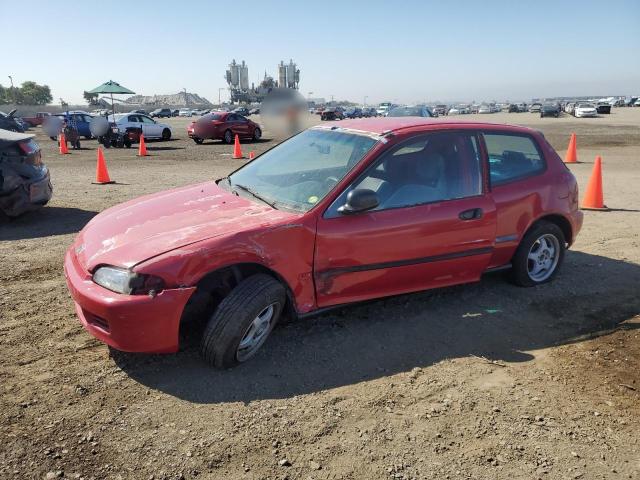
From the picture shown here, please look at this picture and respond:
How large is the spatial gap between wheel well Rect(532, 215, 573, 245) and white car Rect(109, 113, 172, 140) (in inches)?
799

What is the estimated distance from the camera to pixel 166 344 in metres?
3.17

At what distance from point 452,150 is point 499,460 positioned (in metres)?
2.59

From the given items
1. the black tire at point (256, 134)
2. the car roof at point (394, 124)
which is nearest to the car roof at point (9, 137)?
the car roof at point (394, 124)

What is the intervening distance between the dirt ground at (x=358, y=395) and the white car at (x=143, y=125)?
18.7 meters

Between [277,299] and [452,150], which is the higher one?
[452,150]

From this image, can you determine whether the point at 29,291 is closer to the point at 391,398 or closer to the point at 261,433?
the point at 261,433

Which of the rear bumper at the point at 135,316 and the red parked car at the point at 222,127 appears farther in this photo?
the red parked car at the point at 222,127

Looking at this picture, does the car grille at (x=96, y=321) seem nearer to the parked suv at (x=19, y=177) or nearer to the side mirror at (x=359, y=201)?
the side mirror at (x=359, y=201)

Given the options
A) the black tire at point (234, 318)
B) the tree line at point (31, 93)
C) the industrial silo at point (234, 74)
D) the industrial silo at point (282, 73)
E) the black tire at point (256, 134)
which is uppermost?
the tree line at point (31, 93)

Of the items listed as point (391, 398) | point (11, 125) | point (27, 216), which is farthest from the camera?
point (11, 125)

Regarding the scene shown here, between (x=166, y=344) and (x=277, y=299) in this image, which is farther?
(x=277, y=299)

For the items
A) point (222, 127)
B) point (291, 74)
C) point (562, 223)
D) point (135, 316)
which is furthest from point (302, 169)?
point (222, 127)

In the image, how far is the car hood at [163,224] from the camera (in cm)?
325

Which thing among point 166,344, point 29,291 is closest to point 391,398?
point 166,344
